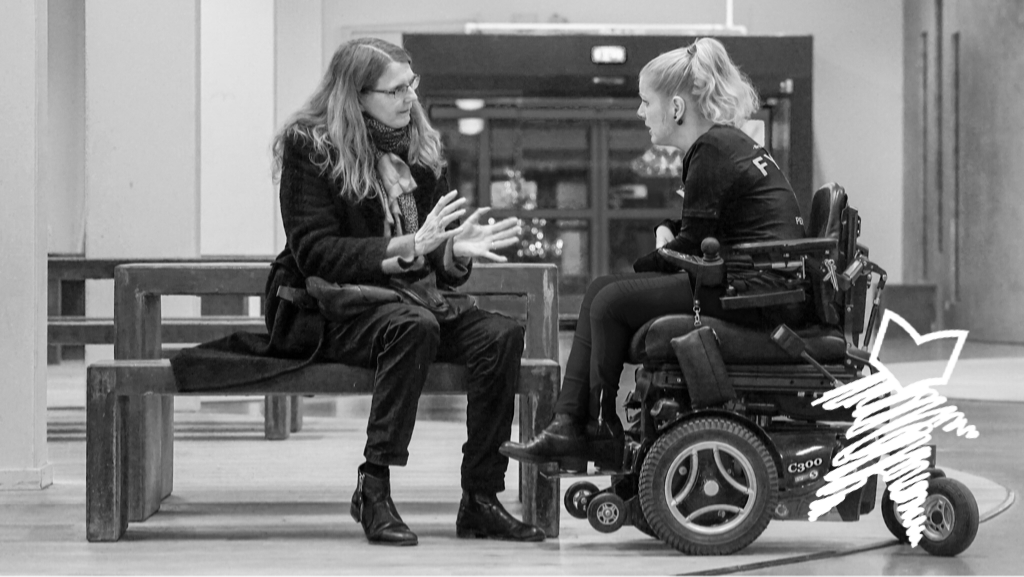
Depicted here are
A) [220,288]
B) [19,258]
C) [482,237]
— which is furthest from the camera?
[19,258]

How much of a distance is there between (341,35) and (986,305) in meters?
6.91

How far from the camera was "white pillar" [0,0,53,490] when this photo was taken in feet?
13.8

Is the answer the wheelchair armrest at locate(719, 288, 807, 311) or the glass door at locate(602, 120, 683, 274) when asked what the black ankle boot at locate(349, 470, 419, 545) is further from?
the glass door at locate(602, 120, 683, 274)

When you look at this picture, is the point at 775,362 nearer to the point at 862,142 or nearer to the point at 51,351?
the point at 51,351

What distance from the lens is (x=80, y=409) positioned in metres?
7.16

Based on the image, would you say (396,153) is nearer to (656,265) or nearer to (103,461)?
(656,265)

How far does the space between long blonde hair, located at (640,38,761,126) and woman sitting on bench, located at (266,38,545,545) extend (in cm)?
50

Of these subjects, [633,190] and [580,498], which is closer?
[580,498]

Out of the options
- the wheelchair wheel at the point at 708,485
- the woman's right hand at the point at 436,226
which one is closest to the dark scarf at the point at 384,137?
the woman's right hand at the point at 436,226

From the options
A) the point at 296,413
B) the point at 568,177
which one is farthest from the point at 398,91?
the point at 568,177

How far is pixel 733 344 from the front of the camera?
313 cm

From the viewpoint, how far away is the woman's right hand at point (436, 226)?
3262 mm

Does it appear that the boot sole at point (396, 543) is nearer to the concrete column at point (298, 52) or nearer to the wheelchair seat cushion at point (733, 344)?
the wheelchair seat cushion at point (733, 344)

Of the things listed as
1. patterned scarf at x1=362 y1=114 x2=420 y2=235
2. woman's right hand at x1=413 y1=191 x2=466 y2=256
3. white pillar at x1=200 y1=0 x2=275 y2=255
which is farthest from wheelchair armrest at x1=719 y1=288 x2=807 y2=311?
white pillar at x1=200 y1=0 x2=275 y2=255
